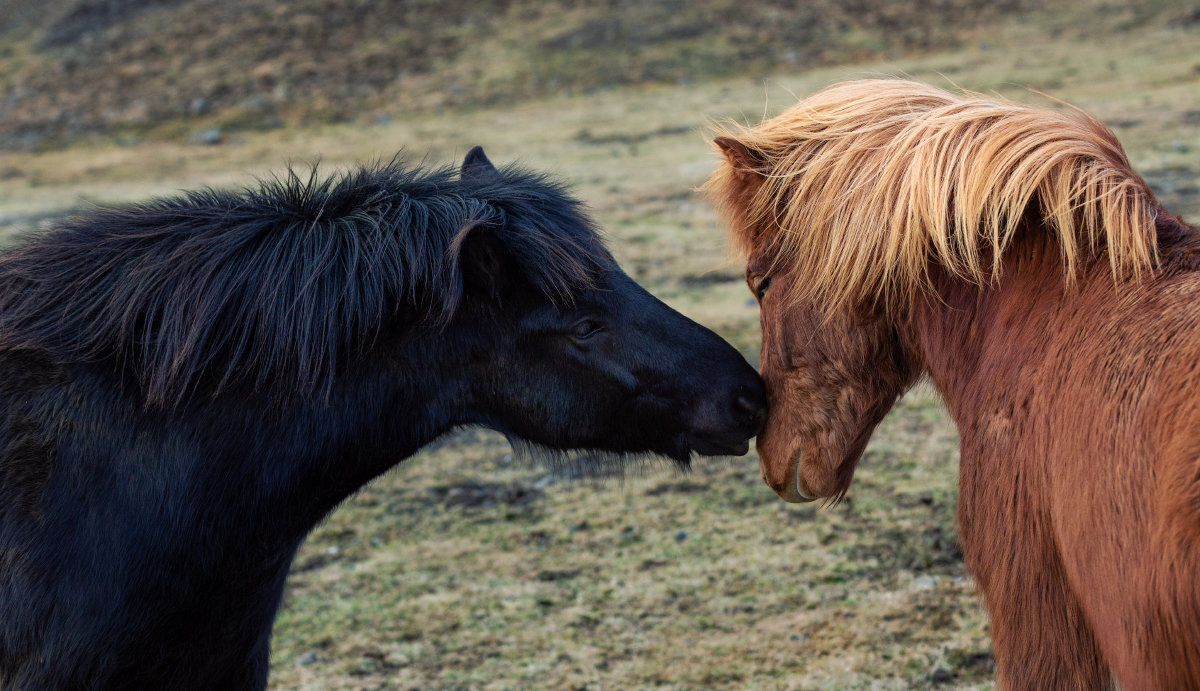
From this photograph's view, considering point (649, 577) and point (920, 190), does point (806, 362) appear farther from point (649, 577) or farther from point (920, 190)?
point (649, 577)

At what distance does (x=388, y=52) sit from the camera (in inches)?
695

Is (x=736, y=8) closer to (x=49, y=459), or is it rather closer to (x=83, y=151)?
(x=83, y=151)

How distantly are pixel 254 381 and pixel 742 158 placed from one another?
4.32 feet

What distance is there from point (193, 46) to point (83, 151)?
366 centimetres

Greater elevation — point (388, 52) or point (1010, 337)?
point (388, 52)

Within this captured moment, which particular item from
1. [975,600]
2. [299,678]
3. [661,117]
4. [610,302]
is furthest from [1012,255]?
[661,117]

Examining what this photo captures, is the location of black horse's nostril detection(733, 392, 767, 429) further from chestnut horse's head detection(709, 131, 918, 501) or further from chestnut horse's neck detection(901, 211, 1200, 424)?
chestnut horse's neck detection(901, 211, 1200, 424)

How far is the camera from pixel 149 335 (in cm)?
253

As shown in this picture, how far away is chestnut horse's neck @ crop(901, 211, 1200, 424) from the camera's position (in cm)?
201

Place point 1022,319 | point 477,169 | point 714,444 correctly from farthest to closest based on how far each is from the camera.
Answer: point 477,169
point 714,444
point 1022,319

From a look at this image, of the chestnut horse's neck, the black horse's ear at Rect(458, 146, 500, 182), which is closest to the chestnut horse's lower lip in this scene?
the chestnut horse's neck

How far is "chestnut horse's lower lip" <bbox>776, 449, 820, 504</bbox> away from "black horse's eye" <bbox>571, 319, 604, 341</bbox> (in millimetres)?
596

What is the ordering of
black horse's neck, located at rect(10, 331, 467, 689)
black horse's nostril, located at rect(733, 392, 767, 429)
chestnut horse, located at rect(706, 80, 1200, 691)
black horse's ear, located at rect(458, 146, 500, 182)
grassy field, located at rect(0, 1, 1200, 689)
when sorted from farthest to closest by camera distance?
grassy field, located at rect(0, 1, 1200, 689)
black horse's ear, located at rect(458, 146, 500, 182)
black horse's nostril, located at rect(733, 392, 767, 429)
black horse's neck, located at rect(10, 331, 467, 689)
chestnut horse, located at rect(706, 80, 1200, 691)

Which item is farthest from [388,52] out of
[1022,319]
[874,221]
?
[1022,319]
